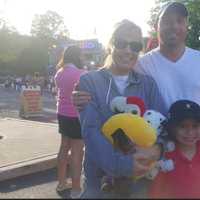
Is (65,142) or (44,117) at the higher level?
(65,142)

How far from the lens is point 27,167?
708cm

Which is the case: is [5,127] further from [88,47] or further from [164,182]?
[88,47]

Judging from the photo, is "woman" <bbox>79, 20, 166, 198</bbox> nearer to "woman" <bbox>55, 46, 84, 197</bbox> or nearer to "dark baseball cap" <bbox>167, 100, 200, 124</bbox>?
"dark baseball cap" <bbox>167, 100, 200, 124</bbox>

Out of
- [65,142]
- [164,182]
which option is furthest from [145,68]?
[65,142]

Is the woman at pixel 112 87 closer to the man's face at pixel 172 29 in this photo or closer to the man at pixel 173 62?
the man at pixel 173 62

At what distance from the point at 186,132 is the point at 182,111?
0.11 m

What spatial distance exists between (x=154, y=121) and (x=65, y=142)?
3.92 meters

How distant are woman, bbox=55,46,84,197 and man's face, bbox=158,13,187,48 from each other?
124 inches

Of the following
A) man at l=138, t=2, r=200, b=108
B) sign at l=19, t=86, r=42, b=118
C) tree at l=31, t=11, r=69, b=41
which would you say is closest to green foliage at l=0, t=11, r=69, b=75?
tree at l=31, t=11, r=69, b=41

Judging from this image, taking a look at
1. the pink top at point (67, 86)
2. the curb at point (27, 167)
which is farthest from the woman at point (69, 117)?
the curb at point (27, 167)

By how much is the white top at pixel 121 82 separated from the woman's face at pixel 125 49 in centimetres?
4

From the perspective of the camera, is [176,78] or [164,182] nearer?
[164,182]

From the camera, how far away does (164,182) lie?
2.40 meters

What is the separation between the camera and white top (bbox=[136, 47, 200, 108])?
2811mm
